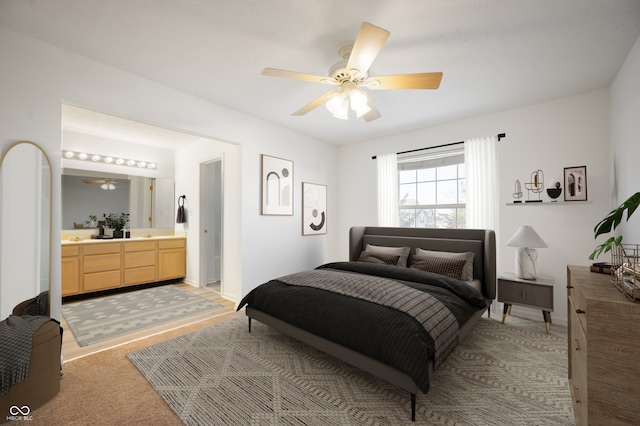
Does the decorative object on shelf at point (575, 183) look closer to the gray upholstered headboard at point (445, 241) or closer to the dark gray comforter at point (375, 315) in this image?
the gray upholstered headboard at point (445, 241)

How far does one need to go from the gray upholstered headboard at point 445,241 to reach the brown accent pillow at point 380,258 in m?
0.34

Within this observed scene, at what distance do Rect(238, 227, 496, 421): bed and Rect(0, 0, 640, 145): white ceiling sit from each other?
1803 millimetres

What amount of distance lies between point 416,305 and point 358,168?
3431mm

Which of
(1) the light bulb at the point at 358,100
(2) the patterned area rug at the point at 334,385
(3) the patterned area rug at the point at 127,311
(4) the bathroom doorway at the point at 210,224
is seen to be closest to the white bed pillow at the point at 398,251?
(2) the patterned area rug at the point at 334,385

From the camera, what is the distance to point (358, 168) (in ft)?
16.6

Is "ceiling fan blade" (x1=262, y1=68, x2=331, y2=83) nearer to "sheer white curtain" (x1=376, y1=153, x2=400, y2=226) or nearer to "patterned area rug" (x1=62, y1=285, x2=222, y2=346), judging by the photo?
"sheer white curtain" (x1=376, y1=153, x2=400, y2=226)

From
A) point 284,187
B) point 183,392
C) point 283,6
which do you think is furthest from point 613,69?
point 183,392

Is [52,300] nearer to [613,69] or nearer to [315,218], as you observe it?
[315,218]

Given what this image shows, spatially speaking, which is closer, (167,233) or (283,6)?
(283,6)

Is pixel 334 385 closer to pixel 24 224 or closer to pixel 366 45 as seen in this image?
pixel 366 45

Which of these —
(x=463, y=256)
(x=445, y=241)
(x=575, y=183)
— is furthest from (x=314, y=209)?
(x=575, y=183)

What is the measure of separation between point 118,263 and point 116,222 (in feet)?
2.64

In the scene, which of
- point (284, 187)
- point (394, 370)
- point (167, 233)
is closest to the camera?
point (394, 370)

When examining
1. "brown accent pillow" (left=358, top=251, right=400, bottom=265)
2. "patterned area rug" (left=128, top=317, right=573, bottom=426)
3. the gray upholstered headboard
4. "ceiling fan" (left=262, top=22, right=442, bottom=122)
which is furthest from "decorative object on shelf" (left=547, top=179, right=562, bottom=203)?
"ceiling fan" (left=262, top=22, right=442, bottom=122)
